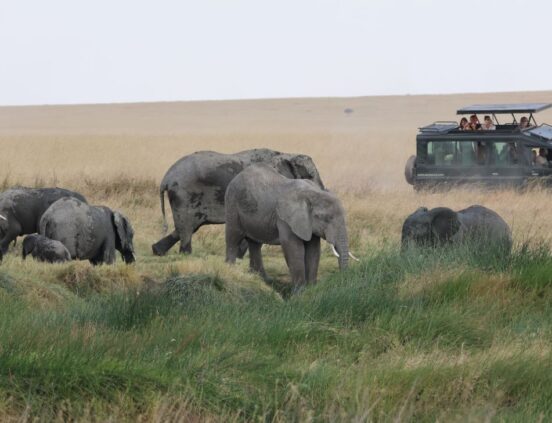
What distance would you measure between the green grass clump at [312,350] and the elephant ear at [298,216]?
6.19 ft

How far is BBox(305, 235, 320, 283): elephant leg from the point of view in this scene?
13.1m

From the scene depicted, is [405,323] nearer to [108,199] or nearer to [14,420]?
[14,420]

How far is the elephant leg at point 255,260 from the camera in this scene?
14047mm

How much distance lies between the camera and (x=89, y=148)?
121ft

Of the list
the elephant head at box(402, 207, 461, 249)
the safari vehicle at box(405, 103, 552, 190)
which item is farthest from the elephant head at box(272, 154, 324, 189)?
the safari vehicle at box(405, 103, 552, 190)

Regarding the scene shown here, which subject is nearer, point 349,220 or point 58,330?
point 58,330

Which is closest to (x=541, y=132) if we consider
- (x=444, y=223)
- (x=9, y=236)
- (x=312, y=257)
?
Answer: (x=444, y=223)

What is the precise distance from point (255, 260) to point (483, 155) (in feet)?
30.4

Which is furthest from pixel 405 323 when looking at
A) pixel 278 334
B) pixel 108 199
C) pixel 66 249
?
pixel 108 199

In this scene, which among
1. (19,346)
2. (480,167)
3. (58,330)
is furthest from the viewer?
(480,167)

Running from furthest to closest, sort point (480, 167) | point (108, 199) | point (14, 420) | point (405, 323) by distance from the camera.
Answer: point (480, 167), point (108, 199), point (405, 323), point (14, 420)

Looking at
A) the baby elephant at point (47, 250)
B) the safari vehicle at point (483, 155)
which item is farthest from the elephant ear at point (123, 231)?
the safari vehicle at point (483, 155)

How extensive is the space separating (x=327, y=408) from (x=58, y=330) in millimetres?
1806

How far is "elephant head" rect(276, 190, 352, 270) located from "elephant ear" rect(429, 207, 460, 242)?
1222 millimetres
